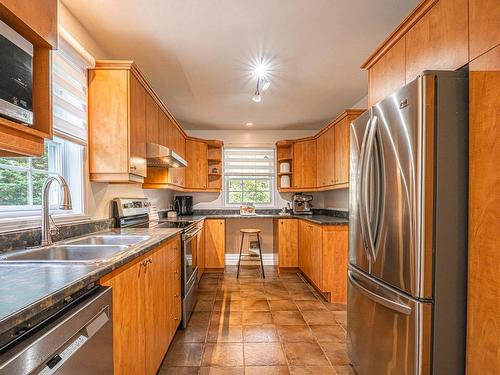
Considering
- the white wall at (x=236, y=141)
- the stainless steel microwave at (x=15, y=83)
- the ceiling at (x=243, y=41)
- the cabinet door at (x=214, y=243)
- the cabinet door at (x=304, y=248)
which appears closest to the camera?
the stainless steel microwave at (x=15, y=83)

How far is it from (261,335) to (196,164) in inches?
117

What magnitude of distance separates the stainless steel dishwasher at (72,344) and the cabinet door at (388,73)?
1967mm

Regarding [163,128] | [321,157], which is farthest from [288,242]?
[163,128]

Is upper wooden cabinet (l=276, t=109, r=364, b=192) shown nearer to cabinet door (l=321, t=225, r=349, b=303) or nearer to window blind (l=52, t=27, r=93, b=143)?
cabinet door (l=321, t=225, r=349, b=303)

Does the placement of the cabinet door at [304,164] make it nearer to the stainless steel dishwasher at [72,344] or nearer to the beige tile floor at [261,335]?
the beige tile floor at [261,335]

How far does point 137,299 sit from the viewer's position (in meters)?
1.42

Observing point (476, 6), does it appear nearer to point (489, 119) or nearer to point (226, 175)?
point (489, 119)

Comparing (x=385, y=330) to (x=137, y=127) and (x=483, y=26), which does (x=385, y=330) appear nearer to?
(x=483, y=26)

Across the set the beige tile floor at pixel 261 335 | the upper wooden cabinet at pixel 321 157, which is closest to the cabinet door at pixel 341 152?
the upper wooden cabinet at pixel 321 157

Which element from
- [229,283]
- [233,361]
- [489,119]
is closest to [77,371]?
[233,361]

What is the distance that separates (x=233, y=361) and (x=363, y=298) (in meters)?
1.06

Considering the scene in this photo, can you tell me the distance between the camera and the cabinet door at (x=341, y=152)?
3.15 meters

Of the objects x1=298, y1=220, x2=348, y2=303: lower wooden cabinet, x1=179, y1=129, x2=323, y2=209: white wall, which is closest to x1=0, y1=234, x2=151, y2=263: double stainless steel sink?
x1=298, y1=220, x2=348, y2=303: lower wooden cabinet

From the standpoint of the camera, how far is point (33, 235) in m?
1.51
